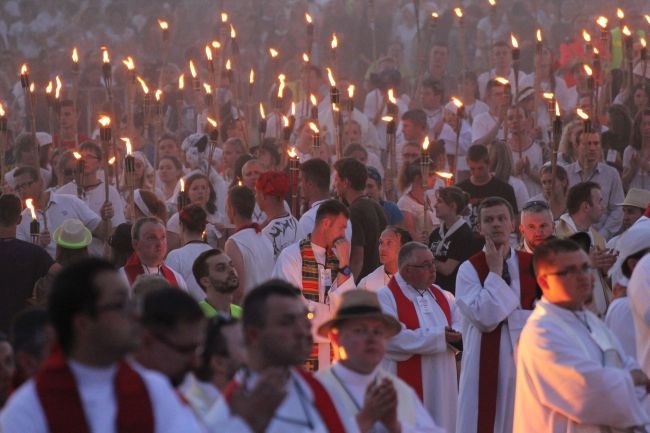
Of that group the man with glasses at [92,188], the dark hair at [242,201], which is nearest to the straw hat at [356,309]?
the dark hair at [242,201]

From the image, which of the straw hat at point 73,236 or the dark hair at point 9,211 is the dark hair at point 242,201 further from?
the dark hair at point 9,211

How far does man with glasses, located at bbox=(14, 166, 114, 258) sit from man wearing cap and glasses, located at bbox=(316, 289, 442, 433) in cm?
555

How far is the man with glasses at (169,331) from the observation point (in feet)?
19.8

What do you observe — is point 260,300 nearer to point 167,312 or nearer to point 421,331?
point 167,312

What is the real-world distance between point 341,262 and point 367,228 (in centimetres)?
106

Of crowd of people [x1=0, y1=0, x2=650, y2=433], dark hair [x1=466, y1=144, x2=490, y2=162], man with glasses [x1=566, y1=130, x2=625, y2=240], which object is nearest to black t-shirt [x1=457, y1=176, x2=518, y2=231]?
crowd of people [x1=0, y1=0, x2=650, y2=433]

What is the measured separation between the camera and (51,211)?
42.7ft

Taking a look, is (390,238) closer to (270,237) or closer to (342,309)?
(270,237)

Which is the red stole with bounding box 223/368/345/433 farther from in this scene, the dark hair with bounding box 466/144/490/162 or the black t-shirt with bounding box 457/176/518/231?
the dark hair with bounding box 466/144/490/162

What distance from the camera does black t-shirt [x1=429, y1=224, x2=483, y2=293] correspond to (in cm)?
1205

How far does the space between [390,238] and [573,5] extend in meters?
14.5

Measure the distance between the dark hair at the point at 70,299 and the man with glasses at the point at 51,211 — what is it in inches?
273

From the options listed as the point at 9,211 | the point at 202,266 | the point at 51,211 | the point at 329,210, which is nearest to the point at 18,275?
the point at 9,211

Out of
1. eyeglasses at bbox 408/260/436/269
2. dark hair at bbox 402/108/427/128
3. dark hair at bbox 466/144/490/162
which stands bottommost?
eyeglasses at bbox 408/260/436/269
